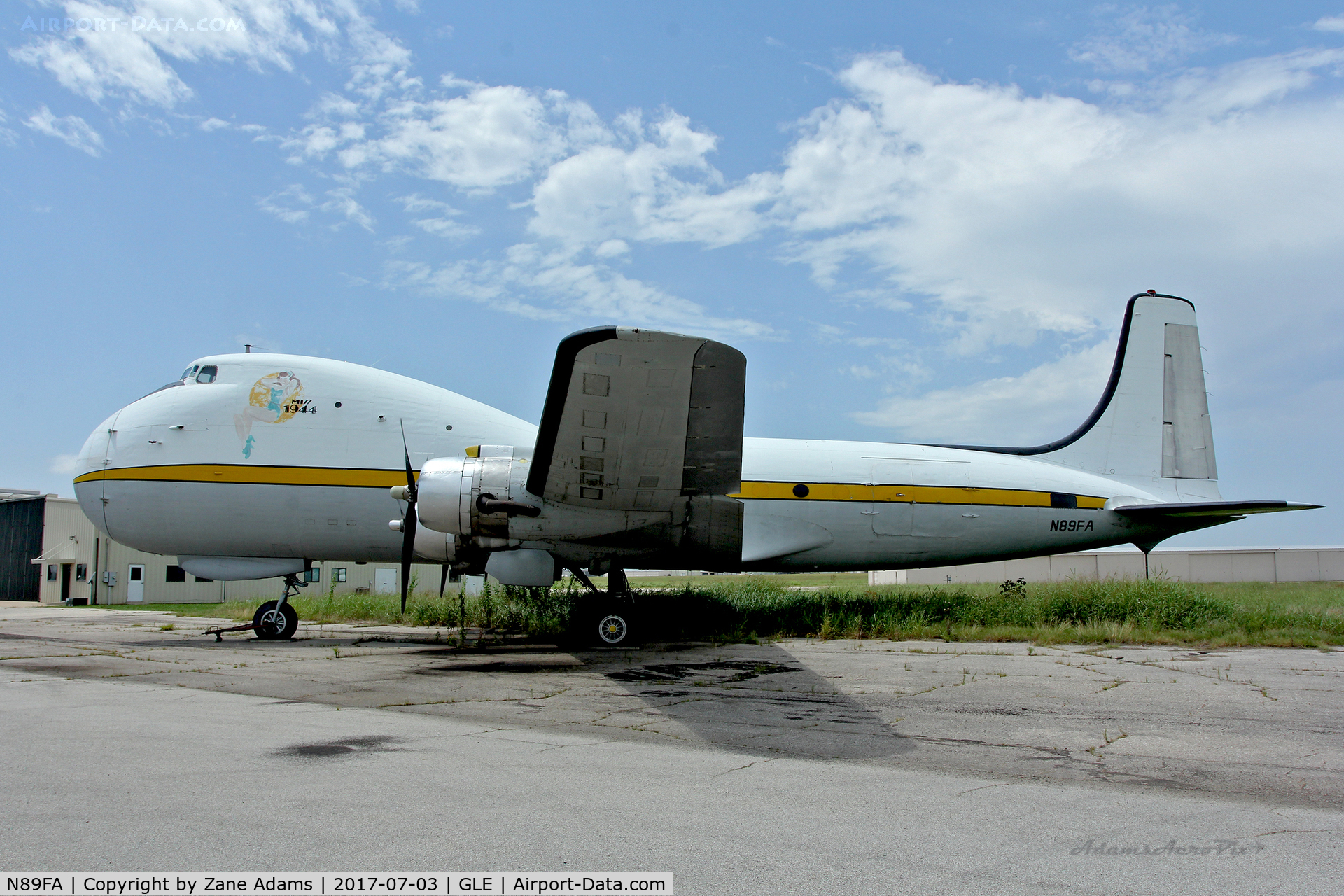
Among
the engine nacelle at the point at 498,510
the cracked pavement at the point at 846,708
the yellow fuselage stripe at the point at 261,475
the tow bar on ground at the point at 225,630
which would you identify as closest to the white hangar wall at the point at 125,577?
the tow bar on ground at the point at 225,630

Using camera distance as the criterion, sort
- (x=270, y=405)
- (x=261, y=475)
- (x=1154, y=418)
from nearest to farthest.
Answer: (x=261, y=475) → (x=270, y=405) → (x=1154, y=418)

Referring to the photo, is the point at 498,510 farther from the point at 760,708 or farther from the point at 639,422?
the point at 760,708

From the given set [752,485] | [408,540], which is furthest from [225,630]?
[752,485]

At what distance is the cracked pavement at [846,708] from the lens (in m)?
4.95

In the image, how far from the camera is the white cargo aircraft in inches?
446

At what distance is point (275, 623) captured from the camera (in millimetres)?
14281

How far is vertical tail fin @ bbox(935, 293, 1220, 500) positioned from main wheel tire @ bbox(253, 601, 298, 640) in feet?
47.9

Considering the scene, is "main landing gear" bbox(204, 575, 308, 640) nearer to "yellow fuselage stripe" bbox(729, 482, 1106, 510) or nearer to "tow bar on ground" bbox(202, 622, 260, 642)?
"tow bar on ground" bbox(202, 622, 260, 642)

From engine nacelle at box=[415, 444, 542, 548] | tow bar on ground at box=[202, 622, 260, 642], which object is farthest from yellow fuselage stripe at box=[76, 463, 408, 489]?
engine nacelle at box=[415, 444, 542, 548]

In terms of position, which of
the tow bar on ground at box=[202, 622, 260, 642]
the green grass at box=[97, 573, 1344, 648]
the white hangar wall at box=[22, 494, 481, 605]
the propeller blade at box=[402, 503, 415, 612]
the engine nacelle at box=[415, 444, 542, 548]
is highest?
the engine nacelle at box=[415, 444, 542, 548]

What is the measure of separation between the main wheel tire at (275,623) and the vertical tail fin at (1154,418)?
1461 cm

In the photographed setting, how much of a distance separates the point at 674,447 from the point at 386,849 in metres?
6.68

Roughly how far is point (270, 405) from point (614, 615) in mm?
7532

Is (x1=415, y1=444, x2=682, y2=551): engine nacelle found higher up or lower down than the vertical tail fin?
lower down
